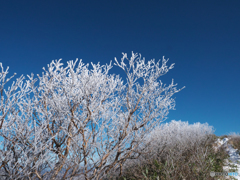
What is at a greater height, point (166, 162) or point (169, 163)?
point (169, 163)

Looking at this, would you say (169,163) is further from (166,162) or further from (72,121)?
(72,121)

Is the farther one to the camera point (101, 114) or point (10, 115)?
point (101, 114)

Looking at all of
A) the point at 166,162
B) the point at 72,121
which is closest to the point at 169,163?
the point at 166,162

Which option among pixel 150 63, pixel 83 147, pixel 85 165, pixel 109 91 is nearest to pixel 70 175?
pixel 85 165

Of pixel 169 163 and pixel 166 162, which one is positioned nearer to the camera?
pixel 166 162

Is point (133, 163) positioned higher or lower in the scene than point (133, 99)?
lower

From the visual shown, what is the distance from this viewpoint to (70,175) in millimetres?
4695

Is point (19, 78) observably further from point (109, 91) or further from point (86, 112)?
point (109, 91)

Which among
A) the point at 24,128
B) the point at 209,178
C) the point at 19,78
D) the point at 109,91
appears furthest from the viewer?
the point at 209,178

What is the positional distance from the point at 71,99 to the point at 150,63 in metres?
2.82

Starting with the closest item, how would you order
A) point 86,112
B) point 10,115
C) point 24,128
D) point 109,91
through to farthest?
point 10,115, point 24,128, point 86,112, point 109,91

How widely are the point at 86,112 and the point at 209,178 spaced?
512cm

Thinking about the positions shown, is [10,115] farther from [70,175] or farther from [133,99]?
[133,99]

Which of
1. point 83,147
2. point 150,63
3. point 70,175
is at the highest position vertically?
point 150,63
